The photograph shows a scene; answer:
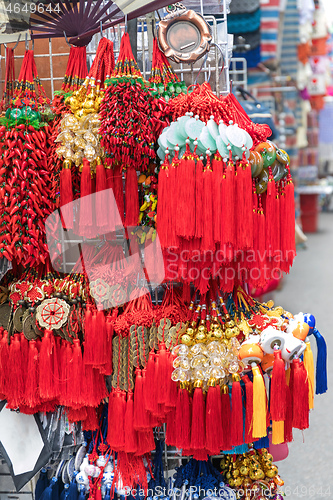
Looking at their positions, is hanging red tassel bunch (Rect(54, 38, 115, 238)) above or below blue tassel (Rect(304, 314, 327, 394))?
above

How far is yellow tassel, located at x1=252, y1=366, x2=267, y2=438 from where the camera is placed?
3.69 feet

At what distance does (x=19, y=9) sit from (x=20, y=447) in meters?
1.10

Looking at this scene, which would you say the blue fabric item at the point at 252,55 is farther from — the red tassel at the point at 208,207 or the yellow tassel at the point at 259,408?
the yellow tassel at the point at 259,408

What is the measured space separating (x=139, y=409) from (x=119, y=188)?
0.52 metres

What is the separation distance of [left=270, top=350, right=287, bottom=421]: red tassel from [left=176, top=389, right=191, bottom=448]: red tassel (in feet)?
0.62

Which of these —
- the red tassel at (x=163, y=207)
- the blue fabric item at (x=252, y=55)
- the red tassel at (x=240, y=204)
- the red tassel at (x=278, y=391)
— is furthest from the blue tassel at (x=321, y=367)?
the blue fabric item at (x=252, y=55)

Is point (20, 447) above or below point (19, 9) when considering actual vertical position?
below

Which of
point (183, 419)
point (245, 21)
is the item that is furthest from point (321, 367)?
point (245, 21)

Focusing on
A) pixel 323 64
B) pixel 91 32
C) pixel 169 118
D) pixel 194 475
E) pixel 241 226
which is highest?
pixel 323 64

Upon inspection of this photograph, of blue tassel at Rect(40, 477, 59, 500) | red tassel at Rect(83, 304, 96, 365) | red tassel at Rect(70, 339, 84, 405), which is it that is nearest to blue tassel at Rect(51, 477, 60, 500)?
blue tassel at Rect(40, 477, 59, 500)

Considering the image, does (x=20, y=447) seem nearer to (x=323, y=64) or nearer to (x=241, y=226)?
(x=241, y=226)

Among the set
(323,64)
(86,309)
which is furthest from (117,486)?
(323,64)

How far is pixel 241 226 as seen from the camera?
41.3 inches

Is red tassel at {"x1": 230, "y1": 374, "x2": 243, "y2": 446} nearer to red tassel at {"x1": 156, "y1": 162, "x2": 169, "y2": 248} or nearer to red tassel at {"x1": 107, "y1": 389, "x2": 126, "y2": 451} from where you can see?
red tassel at {"x1": 107, "y1": 389, "x2": 126, "y2": 451}
